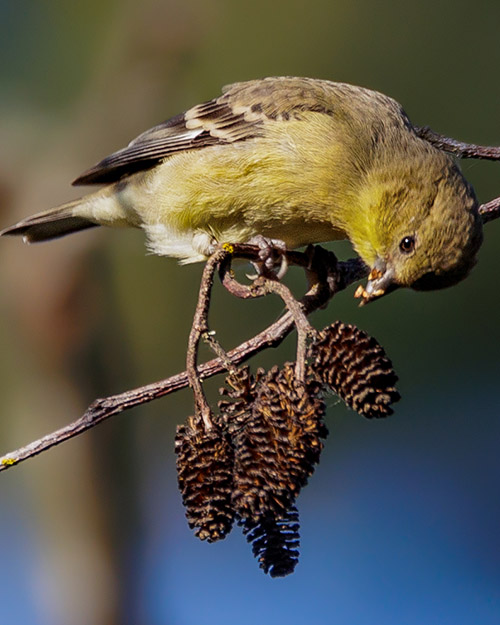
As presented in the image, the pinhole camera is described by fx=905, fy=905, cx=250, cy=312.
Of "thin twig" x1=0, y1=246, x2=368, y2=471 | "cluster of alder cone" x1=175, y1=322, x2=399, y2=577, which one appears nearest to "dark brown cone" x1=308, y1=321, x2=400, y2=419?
"cluster of alder cone" x1=175, y1=322, x2=399, y2=577

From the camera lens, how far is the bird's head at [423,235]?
128 inches

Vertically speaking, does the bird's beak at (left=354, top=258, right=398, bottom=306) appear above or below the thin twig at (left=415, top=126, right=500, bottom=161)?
below

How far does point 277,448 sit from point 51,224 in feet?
9.42

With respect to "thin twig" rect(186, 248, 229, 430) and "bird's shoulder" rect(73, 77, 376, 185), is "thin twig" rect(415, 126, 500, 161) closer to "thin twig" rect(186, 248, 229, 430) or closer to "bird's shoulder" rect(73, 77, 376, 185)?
"bird's shoulder" rect(73, 77, 376, 185)

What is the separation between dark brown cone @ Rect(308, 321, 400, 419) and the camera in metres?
2.34

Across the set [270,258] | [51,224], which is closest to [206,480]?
[270,258]

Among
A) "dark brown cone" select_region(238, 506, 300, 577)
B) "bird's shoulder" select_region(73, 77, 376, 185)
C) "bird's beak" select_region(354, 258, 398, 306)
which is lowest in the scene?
"dark brown cone" select_region(238, 506, 300, 577)

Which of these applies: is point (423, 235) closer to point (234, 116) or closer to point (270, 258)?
point (270, 258)

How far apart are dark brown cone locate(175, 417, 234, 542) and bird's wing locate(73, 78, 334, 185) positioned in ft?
6.39

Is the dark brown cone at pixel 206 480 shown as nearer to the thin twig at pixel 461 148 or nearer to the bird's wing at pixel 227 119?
the thin twig at pixel 461 148

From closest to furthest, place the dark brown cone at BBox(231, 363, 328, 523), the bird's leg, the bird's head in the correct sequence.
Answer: the dark brown cone at BBox(231, 363, 328, 523)
the bird's leg
the bird's head

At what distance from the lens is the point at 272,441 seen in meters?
2.23

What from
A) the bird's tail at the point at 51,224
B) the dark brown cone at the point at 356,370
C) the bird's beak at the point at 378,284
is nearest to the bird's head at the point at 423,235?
the bird's beak at the point at 378,284

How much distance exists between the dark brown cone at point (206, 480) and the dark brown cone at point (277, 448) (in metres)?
0.03
